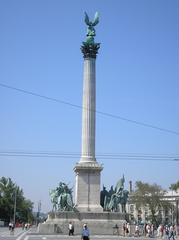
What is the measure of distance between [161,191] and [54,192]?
56.6 meters

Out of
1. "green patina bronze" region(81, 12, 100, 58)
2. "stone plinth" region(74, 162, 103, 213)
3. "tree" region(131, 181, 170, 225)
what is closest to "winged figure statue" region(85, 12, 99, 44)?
"green patina bronze" region(81, 12, 100, 58)

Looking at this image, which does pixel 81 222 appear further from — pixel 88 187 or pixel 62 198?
pixel 88 187

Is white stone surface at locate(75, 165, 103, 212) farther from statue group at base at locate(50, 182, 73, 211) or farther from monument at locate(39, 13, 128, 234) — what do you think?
statue group at base at locate(50, 182, 73, 211)

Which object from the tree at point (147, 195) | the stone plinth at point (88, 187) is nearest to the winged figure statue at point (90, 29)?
the stone plinth at point (88, 187)

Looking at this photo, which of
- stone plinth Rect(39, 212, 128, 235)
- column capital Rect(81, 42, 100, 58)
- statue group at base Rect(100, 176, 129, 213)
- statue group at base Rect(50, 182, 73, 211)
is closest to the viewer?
stone plinth Rect(39, 212, 128, 235)

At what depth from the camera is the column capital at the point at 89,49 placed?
198ft

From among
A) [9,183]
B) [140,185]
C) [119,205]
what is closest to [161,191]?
[140,185]

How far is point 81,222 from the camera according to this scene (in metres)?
53.8

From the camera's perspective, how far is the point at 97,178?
55875mm

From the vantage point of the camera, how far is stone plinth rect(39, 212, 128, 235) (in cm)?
5312

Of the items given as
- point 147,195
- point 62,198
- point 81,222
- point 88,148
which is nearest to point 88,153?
point 88,148

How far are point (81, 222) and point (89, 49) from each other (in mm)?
21455

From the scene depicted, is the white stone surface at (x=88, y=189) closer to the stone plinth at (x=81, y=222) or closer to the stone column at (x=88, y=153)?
the stone column at (x=88, y=153)

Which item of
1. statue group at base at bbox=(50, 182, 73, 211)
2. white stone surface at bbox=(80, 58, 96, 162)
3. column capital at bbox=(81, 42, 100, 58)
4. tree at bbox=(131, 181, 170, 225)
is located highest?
column capital at bbox=(81, 42, 100, 58)
